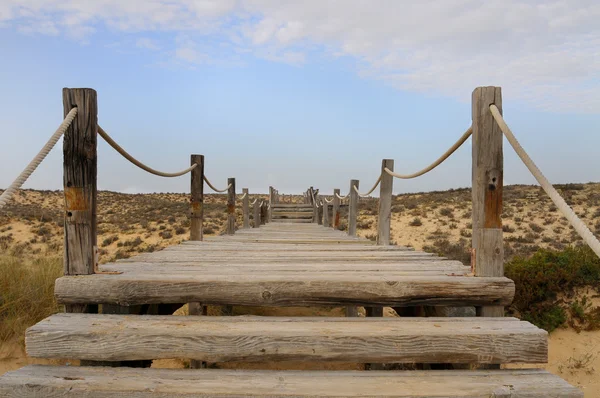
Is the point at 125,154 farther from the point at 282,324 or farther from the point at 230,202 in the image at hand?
the point at 230,202

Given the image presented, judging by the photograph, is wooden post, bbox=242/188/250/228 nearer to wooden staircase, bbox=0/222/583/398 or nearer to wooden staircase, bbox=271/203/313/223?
wooden staircase, bbox=271/203/313/223

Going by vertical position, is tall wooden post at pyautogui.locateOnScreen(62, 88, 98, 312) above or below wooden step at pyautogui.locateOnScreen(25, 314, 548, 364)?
above

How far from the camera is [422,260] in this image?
3953 mm

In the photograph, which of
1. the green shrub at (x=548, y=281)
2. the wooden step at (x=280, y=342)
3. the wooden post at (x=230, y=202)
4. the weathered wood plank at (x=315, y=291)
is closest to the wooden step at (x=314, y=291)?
the weathered wood plank at (x=315, y=291)

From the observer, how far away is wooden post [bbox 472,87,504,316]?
9.30 ft

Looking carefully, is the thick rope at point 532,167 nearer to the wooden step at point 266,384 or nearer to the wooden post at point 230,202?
the wooden step at point 266,384

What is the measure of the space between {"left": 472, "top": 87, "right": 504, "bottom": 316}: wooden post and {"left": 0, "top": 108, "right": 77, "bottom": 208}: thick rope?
2.71 m

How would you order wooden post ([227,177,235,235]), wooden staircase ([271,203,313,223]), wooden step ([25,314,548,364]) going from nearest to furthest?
wooden step ([25,314,548,364])
wooden post ([227,177,235,235])
wooden staircase ([271,203,313,223])

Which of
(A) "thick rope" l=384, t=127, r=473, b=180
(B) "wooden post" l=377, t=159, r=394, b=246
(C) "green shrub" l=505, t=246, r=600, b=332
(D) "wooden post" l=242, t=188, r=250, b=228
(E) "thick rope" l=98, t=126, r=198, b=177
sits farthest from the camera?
(D) "wooden post" l=242, t=188, r=250, b=228

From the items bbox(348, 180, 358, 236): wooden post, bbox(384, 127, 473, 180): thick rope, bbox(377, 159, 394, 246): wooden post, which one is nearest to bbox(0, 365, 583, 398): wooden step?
bbox(384, 127, 473, 180): thick rope

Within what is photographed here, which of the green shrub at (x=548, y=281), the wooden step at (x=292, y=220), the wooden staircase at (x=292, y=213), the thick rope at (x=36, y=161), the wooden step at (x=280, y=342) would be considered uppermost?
the thick rope at (x=36, y=161)

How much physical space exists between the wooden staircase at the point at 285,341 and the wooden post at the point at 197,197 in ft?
10.5

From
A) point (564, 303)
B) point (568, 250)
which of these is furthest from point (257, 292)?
point (568, 250)

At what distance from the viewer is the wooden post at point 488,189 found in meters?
2.84
